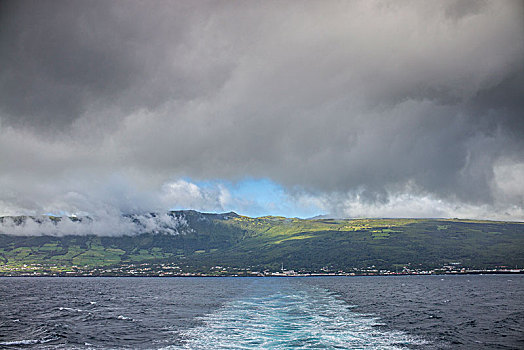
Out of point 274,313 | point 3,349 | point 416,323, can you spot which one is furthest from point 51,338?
point 416,323

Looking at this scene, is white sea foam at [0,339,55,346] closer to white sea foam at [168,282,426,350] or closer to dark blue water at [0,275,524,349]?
dark blue water at [0,275,524,349]

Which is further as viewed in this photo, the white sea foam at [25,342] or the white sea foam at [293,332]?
the white sea foam at [25,342]

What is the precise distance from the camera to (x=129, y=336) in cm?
4312

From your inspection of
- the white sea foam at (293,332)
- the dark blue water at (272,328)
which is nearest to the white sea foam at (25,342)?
the dark blue water at (272,328)

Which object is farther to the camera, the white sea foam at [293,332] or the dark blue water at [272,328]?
the dark blue water at [272,328]

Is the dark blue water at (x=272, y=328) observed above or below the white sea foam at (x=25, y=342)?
below

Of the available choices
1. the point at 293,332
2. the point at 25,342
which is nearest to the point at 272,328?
the point at 293,332

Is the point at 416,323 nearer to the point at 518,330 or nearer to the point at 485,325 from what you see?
the point at 485,325

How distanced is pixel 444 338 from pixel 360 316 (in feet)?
60.8

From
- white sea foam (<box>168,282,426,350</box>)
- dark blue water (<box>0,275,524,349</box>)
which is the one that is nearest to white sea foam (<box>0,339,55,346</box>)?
dark blue water (<box>0,275,524,349</box>)

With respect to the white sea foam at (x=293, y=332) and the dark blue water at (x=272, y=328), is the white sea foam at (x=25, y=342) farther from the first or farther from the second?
the white sea foam at (x=293, y=332)

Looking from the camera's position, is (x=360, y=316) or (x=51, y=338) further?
(x=360, y=316)

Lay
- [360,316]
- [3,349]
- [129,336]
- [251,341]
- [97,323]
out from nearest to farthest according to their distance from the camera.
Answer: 1. [3,349]
2. [251,341]
3. [129,336]
4. [97,323]
5. [360,316]

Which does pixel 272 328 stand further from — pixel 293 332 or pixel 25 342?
pixel 25 342
